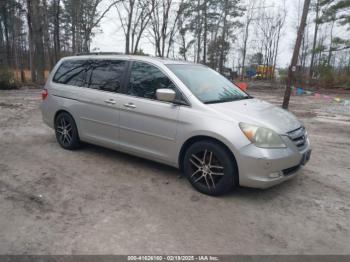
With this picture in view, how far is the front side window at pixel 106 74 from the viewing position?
457cm

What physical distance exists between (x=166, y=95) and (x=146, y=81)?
0.65m

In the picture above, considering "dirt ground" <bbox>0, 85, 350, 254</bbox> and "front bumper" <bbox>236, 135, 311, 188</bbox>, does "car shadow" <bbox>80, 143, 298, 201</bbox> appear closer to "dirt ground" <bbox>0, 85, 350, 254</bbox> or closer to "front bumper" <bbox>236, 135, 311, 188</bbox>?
"dirt ground" <bbox>0, 85, 350, 254</bbox>

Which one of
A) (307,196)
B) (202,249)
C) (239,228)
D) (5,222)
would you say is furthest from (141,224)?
(307,196)

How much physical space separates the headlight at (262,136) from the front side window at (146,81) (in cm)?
124

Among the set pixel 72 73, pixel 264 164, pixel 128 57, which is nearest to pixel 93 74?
pixel 72 73

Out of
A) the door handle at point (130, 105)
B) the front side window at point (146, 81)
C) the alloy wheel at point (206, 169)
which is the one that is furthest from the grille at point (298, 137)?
the door handle at point (130, 105)

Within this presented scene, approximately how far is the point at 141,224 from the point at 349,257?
1985 millimetres

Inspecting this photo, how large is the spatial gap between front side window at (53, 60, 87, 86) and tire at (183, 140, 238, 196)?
2.50 metres

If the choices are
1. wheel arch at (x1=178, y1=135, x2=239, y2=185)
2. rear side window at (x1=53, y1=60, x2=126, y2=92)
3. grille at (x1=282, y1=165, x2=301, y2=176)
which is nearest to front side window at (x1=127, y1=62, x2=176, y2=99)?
rear side window at (x1=53, y1=60, x2=126, y2=92)

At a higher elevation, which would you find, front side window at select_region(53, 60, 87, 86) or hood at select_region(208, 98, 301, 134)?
front side window at select_region(53, 60, 87, 86)

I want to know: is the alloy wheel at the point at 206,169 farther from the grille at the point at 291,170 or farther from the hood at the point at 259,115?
the grille at the point at 291,170

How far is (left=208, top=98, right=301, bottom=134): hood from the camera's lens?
3.52 metres

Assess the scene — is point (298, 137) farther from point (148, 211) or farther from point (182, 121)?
point (148, 211)

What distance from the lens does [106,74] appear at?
475cm
